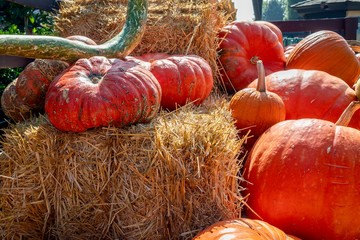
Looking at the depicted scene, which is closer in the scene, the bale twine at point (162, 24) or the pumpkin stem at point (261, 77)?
the pumpkin stem at point (261, 77)

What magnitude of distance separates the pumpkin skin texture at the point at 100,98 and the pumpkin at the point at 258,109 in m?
0.67

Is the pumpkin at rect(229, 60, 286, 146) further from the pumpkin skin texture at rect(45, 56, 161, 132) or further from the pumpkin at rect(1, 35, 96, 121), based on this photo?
the pumpkin at rect(1, 35, 96, 121)

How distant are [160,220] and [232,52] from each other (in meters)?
2.02

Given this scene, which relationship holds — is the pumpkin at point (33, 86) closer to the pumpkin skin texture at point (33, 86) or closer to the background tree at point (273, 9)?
the pumpkin skin texture at point (33, 86)

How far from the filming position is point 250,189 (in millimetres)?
2316

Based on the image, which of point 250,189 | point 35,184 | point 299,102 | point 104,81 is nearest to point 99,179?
point 35,184

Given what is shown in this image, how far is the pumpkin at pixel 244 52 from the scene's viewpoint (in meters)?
3.57

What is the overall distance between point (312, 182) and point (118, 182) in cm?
96

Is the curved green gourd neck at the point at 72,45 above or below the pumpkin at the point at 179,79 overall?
above

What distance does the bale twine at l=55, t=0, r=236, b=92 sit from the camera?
129 inches

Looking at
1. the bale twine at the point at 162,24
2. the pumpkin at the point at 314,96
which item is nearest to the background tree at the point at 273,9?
the bale twine at the point at 162,24

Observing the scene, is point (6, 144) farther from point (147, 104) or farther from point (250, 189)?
point (250, 189)

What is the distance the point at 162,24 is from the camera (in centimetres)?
329

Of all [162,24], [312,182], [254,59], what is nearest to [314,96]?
[312,182]
